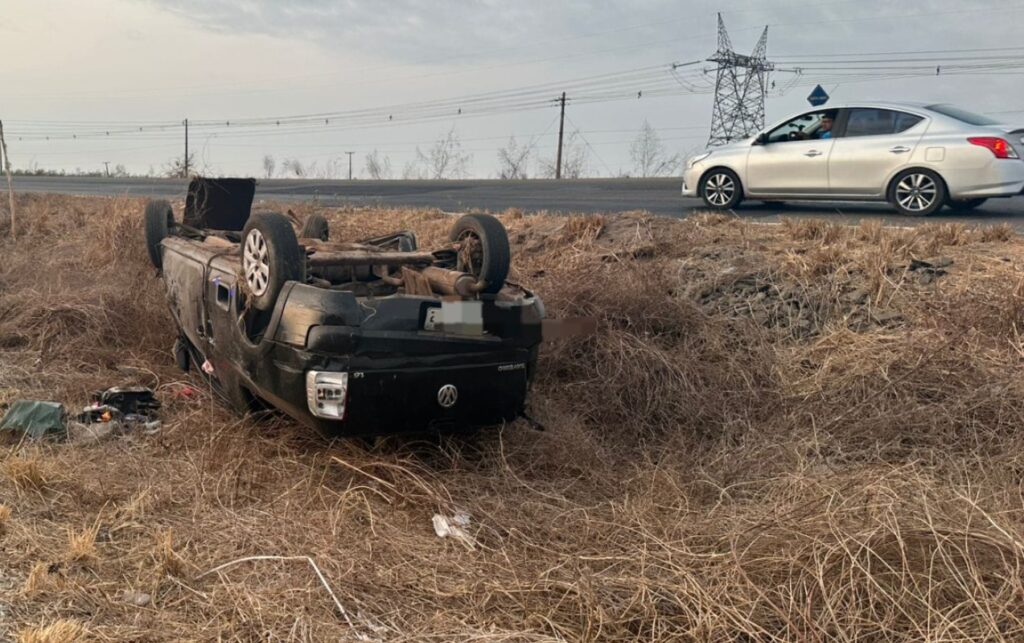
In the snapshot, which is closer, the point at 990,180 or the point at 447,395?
the point at 447,395

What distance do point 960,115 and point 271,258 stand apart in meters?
8.66

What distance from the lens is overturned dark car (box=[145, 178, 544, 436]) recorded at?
3.53 metres

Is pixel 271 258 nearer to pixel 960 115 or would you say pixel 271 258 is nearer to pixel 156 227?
pixel 156 227

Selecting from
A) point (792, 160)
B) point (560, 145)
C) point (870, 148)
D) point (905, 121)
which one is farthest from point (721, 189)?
point (560, 145)

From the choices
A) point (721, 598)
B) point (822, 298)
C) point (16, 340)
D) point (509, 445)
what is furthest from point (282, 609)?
point (16, 340)

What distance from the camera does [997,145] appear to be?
862 centimetres

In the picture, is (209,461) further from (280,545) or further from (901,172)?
(901,172)

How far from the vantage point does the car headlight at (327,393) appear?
3508mm

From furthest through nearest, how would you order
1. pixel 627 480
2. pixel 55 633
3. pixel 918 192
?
pixel 918 192, pixel 627 480, pixel 55 633

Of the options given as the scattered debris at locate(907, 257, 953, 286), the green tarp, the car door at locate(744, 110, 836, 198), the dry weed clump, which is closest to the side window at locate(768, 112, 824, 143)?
the car door at locate(744, 110, 836, 198)

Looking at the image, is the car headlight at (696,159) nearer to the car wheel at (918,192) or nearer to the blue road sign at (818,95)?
the car wheel at (918,192)

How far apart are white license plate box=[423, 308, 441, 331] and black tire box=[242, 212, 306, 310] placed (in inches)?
26.4

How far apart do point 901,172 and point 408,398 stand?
775 cm

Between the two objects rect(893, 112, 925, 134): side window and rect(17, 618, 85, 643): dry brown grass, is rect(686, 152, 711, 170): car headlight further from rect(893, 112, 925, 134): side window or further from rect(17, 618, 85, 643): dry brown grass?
rect(17, 618, 85, 643): dry brown grass
